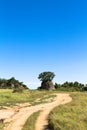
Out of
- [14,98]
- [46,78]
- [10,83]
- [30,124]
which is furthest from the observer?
[10,83]

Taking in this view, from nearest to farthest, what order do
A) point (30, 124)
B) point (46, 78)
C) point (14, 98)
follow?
point (30, 124) → point (14, 98) → point (46, 78)

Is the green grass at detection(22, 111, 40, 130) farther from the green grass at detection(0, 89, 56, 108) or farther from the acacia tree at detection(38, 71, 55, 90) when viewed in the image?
the acacia tree at detection(38, 71, 55, 90)

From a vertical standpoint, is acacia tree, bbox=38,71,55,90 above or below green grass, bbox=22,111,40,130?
above

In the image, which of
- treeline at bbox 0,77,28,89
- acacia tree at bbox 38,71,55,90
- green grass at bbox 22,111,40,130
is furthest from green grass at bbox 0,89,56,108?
treeline at bbox 0,77,28,89

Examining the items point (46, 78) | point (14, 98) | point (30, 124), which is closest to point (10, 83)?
point (46, 78)

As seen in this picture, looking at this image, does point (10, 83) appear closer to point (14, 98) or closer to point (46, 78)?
point (46, 78)

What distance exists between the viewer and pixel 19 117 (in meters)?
30.6

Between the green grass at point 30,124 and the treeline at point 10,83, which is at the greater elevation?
the treeline at point 10,83

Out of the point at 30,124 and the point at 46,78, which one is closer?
the point at 30,124

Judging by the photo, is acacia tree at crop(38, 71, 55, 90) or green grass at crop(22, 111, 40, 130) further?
acacia tree at crop(38, 71, 55, 90)

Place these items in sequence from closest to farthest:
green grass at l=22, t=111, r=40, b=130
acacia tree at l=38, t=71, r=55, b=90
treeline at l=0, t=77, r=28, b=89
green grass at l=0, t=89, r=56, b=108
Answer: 1. green grass at l=22, t=111, r=40, b=130
2. green grass at l=0, t=89, r=56, b=108
3. acacia tree at l=38, t=71, r=55, b=90
4. treeline at l=0, t=77, r=28, b=89

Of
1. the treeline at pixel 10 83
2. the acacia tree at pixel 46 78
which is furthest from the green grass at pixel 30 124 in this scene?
the treeline at pixel 10 83

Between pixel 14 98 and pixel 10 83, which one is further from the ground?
pixel 10 83

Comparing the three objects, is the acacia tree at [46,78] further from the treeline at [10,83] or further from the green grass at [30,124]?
the green grass at [30,124]
